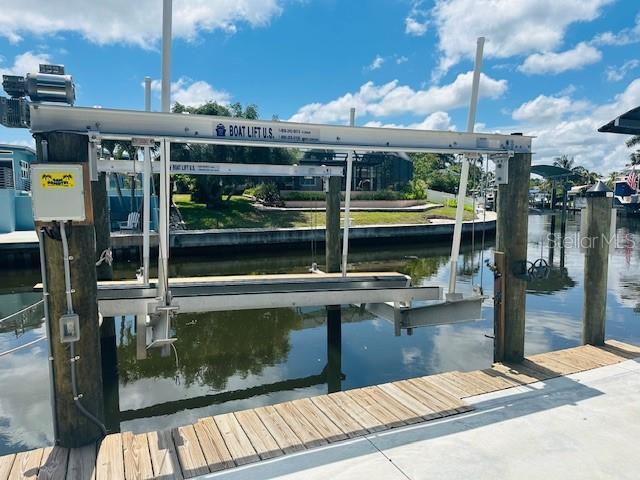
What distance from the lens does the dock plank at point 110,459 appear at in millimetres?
3107

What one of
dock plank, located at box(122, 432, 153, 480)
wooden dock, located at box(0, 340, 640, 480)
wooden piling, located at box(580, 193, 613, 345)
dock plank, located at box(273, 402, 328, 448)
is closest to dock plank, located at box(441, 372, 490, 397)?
wooden dock, located at box(0, 340, 640, 480)

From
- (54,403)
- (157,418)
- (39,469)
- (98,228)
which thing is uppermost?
(98,228)

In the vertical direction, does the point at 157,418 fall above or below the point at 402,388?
below

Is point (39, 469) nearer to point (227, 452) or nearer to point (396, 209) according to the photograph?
point (227, 452)

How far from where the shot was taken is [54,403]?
135 inches

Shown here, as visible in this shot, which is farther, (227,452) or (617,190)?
(617,190)

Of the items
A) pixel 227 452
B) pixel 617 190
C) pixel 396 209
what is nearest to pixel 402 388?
pixel 227 452

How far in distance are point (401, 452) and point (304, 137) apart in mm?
2832

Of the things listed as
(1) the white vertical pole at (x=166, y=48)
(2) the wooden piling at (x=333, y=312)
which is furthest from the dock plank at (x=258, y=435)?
(1) the white vertical pole at (x=166, y=48)

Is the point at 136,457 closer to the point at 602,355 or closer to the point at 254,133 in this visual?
the point at 254,133

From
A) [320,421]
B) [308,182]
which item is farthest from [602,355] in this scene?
[308,182]

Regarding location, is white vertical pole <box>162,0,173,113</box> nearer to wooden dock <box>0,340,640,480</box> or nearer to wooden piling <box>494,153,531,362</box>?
wooden dock <box>0,340,640,480</box>

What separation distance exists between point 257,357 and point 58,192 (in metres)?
4.60

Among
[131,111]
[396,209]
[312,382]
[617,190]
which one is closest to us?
[131,111]
